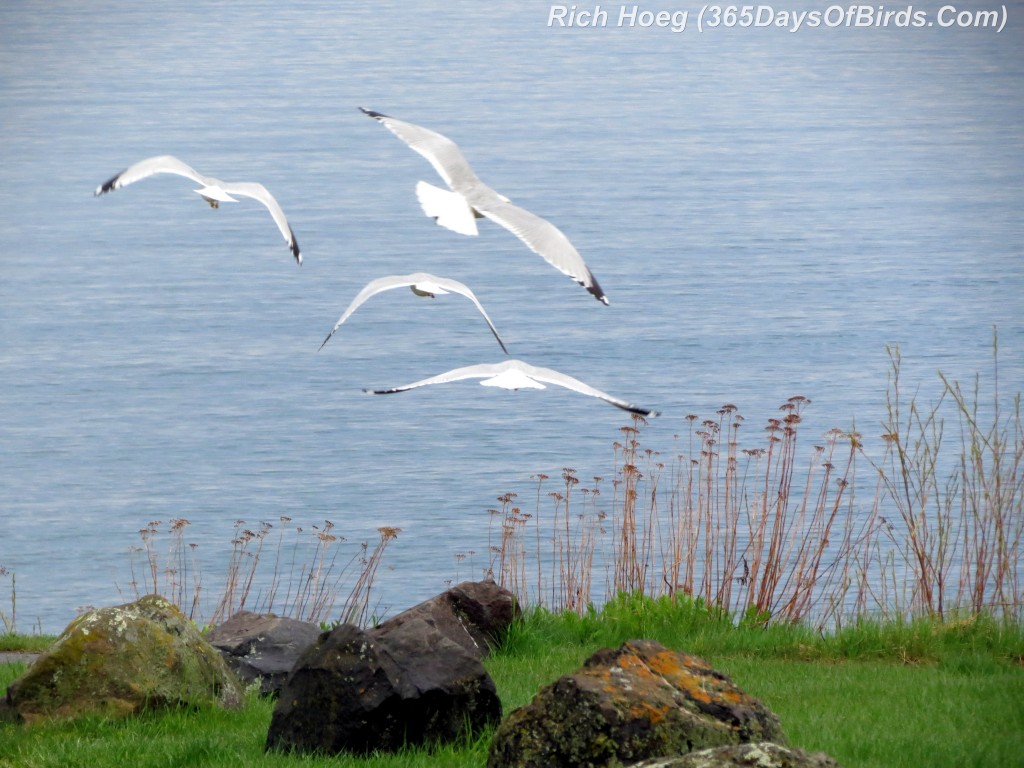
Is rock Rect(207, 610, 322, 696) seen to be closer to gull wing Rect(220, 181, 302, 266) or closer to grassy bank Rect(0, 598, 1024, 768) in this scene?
grassy bank Rect(0, 598, 1024, 768)

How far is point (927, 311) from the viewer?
26.7 m

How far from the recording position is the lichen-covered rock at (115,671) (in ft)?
20.1

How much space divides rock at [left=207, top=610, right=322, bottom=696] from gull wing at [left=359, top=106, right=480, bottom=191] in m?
2.22

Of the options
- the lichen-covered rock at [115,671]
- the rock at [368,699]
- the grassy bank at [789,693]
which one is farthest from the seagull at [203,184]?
the grassy bank at [789,693]

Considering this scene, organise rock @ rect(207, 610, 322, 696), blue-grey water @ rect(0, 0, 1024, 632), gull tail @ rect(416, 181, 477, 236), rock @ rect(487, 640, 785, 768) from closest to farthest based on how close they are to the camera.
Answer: rock @ rect(487, 640, 785, 768)
gull tail @ rect(416, 181, 477, 236)
rock @ rect(207, 610, 322, 696)
blue-grey water @ rect(0, 0, 1024, 632)

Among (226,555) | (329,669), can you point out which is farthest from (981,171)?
(329,669)

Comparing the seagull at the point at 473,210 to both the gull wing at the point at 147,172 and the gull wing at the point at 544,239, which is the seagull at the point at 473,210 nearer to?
the gull wing at the point at 544,239

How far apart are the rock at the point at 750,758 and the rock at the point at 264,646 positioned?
10.2 feet

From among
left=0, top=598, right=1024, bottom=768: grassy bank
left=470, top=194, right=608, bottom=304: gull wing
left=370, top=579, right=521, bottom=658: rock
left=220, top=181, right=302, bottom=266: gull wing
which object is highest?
left=220, top=181, right=302, bottom=266: gull wing

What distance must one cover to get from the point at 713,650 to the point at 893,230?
2809 centimetres

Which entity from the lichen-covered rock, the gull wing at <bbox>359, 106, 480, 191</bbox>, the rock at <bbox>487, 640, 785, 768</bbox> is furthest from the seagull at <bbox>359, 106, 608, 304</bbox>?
the lichen-covered rock

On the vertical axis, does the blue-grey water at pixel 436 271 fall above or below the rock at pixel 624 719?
above

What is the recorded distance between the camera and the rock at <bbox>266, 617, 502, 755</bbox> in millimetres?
5531

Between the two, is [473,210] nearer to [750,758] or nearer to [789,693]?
[789,693]
